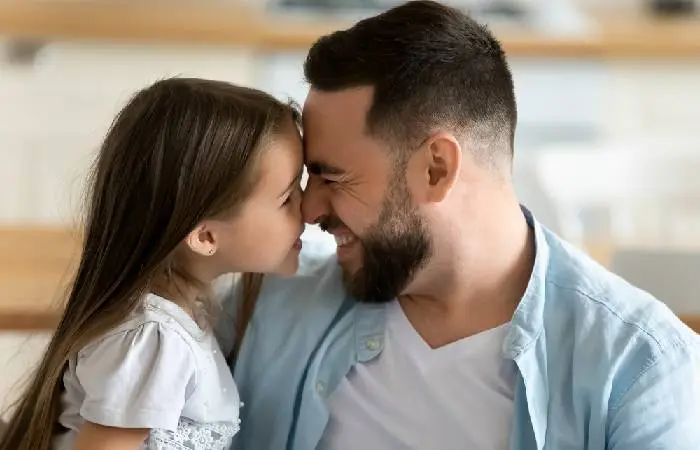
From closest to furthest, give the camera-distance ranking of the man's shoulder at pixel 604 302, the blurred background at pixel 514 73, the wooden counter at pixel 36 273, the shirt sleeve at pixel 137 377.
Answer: the shirt sleeve at pixel 137 377 < the man's shoulder at pixel 604 302 < the wooden counter at pixel 36 273 < the blurred background at pixel 514 73

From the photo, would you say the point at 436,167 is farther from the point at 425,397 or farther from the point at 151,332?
the point at 151,332

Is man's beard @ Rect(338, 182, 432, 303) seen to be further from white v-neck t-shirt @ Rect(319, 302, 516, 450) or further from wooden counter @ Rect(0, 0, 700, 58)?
wooden counter @ Rect(0, 0, 700, 58)

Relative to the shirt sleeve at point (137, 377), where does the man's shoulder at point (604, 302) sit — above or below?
above

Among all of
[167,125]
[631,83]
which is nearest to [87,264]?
[167,125]

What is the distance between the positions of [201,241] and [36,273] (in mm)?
511

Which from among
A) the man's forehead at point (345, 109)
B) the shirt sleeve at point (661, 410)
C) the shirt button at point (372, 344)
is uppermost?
the man's forehead at point (345, 109)

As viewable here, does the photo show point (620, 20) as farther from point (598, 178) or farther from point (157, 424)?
point (157, 424)

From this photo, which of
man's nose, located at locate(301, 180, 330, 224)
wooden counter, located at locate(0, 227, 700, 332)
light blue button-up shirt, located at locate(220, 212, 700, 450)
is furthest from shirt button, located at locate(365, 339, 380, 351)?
wooden counter, located at locate(0, 227, 700, 332)

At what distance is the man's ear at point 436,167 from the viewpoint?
1.11 metres

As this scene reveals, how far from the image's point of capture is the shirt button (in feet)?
3.88

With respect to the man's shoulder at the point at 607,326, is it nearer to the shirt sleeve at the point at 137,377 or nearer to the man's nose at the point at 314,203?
the man's nose at the point at 314,203

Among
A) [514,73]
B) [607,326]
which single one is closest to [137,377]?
[607,326]

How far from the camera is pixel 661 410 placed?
103cm

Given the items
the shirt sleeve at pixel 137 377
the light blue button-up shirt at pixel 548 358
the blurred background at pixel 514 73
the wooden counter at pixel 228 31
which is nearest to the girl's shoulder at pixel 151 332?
the shirt sleeve at pixel 137 377
